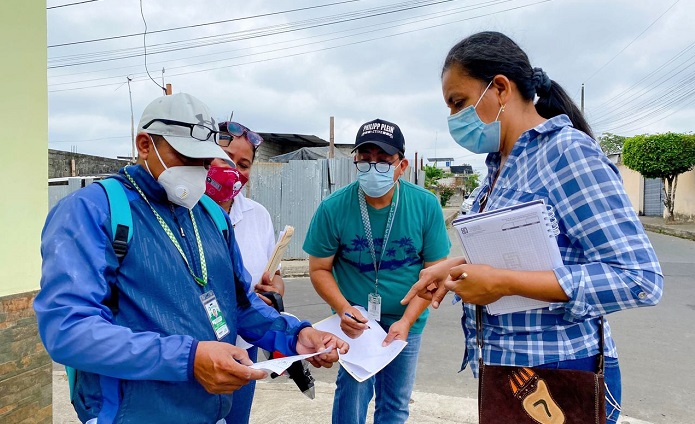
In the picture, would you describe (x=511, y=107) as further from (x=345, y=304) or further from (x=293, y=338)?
(x=345, y=304)

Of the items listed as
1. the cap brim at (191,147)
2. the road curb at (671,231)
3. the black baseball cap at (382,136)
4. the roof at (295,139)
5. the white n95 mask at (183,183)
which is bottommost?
the road curb at (671,231)

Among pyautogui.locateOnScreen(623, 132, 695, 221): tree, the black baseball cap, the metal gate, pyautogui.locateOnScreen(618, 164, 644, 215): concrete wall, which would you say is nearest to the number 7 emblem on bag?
the black baseball cap

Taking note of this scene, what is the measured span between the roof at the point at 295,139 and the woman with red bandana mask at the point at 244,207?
15.9 metres

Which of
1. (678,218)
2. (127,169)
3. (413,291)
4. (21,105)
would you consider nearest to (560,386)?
(413,291)

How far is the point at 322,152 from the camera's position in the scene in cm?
1595

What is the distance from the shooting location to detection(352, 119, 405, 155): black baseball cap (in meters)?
2.69

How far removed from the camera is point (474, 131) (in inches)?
69.6

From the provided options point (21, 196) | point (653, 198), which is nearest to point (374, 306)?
point (21, 196)

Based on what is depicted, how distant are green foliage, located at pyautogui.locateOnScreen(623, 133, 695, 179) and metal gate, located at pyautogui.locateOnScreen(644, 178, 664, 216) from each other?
5.67 meters

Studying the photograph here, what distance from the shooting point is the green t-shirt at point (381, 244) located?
8.88ft

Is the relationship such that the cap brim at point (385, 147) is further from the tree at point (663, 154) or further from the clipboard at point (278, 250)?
the tree at point (663, 154)

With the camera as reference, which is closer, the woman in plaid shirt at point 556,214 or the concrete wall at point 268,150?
the woman in plaid shirt at point 556,214

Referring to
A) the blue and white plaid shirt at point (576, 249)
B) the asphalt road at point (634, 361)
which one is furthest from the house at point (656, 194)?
the blue and white plaid shirt at point (576, 249)

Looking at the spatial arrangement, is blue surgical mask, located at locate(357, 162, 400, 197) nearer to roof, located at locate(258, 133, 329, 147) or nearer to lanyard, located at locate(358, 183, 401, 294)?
lanyard, located at locate(358, 183, 401, 294)
